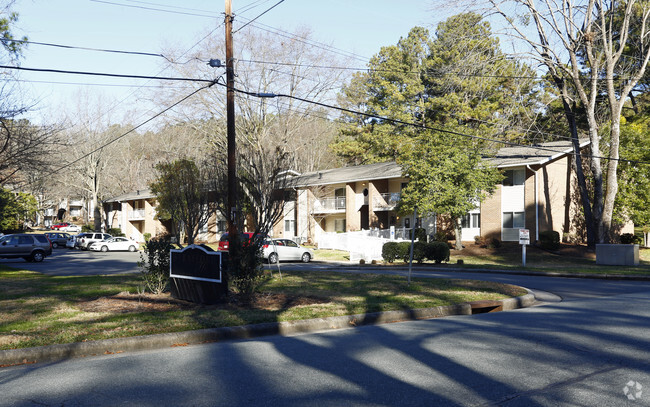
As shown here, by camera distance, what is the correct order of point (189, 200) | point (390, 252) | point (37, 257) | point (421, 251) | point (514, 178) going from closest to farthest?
1. point (189, 200)
2. point (421, 251)
3. point (390, 252)
4. point (37, 257)
5. point (514, 178)

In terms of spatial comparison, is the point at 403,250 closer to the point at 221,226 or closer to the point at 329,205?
the point at 329,205

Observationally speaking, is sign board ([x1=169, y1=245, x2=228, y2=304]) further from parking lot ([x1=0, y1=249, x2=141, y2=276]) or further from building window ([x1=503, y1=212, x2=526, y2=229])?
building window ([x1=503, y1=212, x2=526, y2=229])

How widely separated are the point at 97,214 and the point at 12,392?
64.4 meters

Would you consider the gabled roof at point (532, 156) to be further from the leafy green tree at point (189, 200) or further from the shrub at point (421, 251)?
the leafy green tree at point (189, 200)

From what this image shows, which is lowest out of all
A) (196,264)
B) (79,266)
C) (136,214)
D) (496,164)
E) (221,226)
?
(79,266)

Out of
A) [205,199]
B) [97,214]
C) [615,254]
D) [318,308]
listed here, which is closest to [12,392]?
[318,308]

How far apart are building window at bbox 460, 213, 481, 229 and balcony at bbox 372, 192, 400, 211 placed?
6182mm

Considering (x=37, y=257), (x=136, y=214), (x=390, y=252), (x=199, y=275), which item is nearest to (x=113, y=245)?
(x=136, y=214)

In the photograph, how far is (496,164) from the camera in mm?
40500

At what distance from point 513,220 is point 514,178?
9.79 feet

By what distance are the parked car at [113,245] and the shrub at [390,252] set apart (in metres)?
28.2

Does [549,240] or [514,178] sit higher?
[514,178]

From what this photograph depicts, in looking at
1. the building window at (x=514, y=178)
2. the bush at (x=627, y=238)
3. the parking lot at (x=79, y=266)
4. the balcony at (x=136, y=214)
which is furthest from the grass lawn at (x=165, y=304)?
the balcony at (x=136, y=214)

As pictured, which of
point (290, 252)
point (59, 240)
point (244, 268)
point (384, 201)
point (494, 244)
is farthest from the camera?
point (59, 240)
